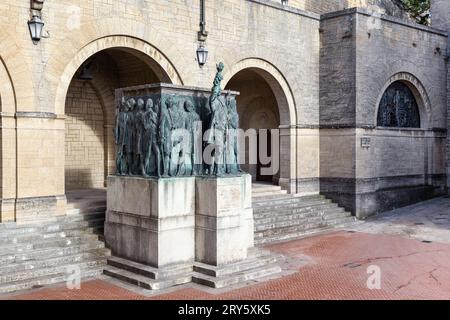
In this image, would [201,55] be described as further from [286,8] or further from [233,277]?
[233,277]

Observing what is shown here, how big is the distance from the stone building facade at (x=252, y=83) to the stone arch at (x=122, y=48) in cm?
3

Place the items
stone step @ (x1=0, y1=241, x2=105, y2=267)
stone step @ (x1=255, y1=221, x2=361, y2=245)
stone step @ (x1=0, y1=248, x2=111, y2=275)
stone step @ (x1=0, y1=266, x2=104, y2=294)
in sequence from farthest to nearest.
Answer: stone step @ (x1=255, y1=221, x2=361, y2=245) → stone step @ (x1=0, y1=241, x2=105, y2=267) → stone step @ (x1=0, y1=248, x2=111, y2=275) → stone step @ (x1=0, y1=266, x2=104, y2=294)

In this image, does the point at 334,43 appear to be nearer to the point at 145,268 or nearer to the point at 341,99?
the point at 341,99

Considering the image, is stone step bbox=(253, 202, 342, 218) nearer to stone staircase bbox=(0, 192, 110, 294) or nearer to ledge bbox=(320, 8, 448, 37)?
stone staircase bbox=(0, 192, 110, 294)

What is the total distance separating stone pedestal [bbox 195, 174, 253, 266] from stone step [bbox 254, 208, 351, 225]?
400cm

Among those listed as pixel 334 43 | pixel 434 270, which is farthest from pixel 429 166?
pixel 434 270

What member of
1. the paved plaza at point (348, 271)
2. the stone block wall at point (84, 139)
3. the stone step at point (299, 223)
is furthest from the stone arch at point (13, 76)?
the stone step at point (299, 223)

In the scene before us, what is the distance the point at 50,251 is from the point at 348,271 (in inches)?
217

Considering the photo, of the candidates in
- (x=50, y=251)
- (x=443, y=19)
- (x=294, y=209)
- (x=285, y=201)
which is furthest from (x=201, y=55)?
(x=443, y=19)

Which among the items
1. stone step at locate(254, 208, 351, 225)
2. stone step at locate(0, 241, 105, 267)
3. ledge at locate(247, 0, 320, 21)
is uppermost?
ledge at locate(247, 0, 320, 21)

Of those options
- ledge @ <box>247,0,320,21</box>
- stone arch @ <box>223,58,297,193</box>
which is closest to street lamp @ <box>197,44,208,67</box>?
stone arch @ <box>223,58,297,193</box>

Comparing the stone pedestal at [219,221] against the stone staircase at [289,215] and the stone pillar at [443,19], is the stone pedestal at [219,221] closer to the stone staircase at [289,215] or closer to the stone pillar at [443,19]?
the stone staircase at [289,215]

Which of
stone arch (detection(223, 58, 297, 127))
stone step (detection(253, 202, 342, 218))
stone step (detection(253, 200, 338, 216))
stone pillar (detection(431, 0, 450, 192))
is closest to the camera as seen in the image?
stone step (detection(253, 202, 342, 218))

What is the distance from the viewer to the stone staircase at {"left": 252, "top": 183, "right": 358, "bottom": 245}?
527 inches
